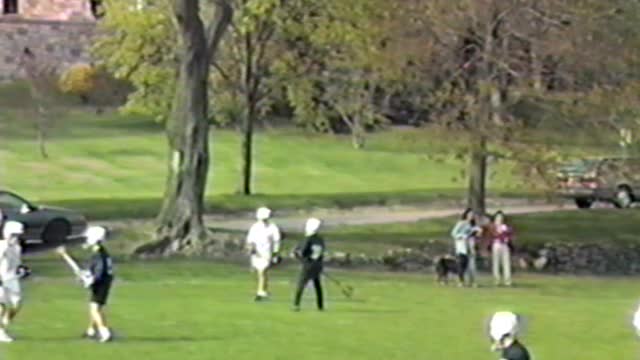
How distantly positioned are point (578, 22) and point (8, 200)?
16.4 metres

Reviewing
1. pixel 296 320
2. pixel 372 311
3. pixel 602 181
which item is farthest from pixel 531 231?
pixel 296 320

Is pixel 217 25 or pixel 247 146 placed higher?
pixel 217 25

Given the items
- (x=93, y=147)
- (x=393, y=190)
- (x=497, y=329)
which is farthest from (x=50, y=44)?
(x=497, y=329)

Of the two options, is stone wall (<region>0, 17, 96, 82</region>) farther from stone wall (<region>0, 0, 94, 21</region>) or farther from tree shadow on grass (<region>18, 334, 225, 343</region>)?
tree shadow on grass (<region>18, 334, 225, 343</region>)

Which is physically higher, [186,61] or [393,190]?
[186,61]

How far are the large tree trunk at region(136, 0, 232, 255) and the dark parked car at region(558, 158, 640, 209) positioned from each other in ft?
40.3

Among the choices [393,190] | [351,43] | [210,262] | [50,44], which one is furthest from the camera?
[50,44]

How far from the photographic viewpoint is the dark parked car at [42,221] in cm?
4547

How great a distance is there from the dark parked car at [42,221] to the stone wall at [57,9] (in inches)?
2061

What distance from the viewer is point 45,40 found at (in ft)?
313

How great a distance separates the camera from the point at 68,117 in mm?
85438

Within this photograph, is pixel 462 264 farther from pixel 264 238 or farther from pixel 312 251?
pixel 312 251

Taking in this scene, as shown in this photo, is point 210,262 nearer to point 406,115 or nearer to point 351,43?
point 351,43

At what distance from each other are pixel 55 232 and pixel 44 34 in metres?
50.5
